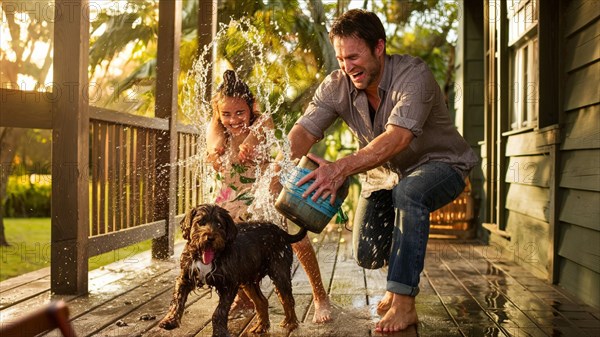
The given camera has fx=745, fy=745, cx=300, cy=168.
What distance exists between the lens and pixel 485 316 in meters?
3.73

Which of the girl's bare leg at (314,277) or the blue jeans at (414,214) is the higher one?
the blue jeans at (414,214)

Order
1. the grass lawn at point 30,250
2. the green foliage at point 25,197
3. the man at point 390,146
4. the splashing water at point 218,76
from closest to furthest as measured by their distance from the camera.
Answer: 1. the man at point 390,146
2. the splashing water at point 218,76
3. the grass lawn at point 30,250
4. the green foliage at point 25,197

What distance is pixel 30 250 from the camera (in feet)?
32.6

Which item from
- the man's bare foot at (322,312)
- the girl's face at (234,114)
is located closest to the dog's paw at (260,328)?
the man's bare foot at (322,312)

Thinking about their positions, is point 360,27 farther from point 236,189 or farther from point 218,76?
point 218,76

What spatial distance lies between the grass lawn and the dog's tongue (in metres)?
3.29

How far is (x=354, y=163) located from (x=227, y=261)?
652 millimetres

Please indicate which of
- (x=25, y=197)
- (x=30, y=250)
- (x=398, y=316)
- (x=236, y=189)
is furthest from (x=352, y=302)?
(x=25, y=197)

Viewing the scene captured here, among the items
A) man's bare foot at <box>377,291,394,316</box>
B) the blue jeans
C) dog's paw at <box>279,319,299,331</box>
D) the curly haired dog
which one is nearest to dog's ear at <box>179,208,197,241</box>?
the curly haired dog

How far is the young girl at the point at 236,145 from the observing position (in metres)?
3.89

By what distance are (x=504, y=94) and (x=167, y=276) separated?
352cm

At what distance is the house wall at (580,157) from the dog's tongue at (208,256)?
7.02 feet

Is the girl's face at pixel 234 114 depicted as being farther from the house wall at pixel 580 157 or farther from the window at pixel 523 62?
the window at pixel 523 62

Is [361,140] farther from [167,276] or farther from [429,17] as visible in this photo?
[429,17]
